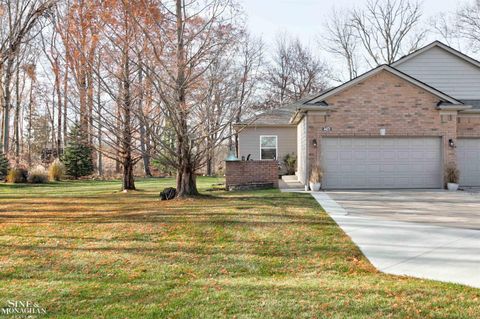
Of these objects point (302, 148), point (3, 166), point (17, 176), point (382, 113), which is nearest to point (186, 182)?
point (302, 148)

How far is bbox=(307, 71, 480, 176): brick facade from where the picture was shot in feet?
46.0

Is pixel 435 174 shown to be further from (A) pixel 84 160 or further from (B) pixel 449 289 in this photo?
(A) pixel 84 160

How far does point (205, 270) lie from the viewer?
17.0 feet

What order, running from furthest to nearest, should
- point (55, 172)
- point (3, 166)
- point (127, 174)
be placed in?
point (55, 172) < point (3, 166) < point (127, 174)

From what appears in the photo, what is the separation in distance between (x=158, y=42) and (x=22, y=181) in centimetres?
1548

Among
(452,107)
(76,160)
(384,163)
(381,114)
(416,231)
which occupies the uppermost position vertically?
(452,107)

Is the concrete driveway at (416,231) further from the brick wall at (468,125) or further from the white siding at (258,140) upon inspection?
the white siding at (258,140)

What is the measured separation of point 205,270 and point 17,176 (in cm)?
2008

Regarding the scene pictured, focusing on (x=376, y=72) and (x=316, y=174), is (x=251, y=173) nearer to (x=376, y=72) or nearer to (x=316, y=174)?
(x=316, y=174)

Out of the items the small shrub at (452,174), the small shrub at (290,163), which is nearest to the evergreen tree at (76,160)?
the small shrub at (290,163)

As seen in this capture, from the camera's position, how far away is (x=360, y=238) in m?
6.77

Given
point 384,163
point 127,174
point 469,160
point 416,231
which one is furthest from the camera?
point 127,174

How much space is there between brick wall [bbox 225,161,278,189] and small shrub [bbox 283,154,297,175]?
6.52 metres

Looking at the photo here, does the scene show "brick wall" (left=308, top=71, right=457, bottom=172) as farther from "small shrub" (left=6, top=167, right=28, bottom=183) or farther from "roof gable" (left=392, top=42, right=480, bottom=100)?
"small shrub" (left=6, top=167, right=28, bottom=183)
